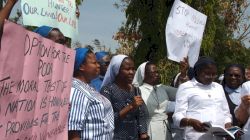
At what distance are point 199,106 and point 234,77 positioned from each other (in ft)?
3.17

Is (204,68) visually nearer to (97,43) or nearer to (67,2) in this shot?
(67,2)

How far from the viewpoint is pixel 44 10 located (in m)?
3.60

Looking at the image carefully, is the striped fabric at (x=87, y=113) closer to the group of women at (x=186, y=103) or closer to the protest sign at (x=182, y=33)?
the group of women at (x=186, y=103)

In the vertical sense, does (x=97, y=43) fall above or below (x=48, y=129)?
above

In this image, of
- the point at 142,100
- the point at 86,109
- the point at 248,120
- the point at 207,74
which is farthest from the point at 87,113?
the point at 248,120

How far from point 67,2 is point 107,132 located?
1.15m

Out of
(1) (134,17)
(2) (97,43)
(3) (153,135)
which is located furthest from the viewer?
(2) (97,43)

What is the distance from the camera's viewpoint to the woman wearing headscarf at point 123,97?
184 inches

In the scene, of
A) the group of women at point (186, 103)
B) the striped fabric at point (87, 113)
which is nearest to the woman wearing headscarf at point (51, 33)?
the striped fabric at point (87, 113)

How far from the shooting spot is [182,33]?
19.3ft

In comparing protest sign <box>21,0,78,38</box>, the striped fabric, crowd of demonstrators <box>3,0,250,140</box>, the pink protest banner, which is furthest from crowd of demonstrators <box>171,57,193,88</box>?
the pink protest banner

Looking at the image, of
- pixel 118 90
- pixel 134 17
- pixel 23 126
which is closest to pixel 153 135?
pixel 118 90

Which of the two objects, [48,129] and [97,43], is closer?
[48,129]

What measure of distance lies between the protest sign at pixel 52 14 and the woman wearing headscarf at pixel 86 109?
35 centimetres
